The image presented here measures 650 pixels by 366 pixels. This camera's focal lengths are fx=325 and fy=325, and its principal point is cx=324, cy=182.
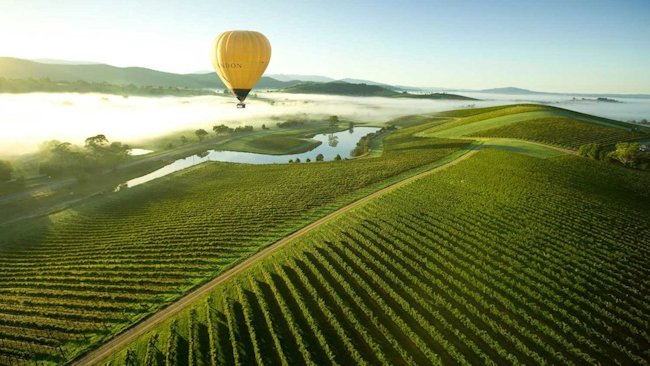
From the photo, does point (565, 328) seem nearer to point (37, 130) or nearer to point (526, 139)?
point (526, 139)

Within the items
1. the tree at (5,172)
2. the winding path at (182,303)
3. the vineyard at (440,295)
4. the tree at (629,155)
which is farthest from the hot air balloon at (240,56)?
the tree at (629,155)

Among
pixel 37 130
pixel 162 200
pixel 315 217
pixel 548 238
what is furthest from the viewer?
pixel 37 130

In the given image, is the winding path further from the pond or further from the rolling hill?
the pond

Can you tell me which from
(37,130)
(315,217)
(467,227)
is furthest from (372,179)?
(37,130)

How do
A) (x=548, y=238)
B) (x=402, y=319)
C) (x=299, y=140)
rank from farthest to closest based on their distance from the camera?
(x=299, y=140), (x=548, y=238), (x=402, y=319)

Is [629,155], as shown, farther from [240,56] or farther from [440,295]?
[240,56]

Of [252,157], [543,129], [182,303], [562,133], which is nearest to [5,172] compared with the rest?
[252,157]

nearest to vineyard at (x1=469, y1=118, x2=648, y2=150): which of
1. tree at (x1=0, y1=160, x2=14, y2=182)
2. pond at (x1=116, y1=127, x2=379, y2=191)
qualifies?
pond at (x1=116, y1=127, x2=379, y2=191)

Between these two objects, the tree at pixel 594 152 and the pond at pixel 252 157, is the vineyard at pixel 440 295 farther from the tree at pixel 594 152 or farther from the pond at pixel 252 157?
the pond at pixel 252 157
